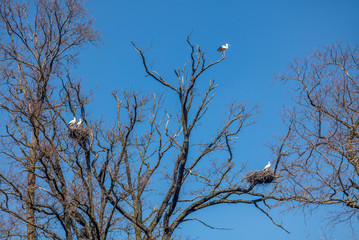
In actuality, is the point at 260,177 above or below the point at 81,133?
below

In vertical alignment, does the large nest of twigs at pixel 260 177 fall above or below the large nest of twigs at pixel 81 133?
below

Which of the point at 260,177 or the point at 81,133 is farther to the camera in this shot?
the point at 260,177

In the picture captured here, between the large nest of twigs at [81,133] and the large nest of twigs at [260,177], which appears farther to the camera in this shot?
the large nest of twigs at [260,177]

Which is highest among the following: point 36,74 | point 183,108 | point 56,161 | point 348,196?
point 36,74

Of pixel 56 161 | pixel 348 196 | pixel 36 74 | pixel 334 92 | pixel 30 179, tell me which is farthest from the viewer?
pixel 36 74

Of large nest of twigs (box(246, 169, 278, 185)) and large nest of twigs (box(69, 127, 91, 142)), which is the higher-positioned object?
large nest of twigs (box(69, 127, 91, 142))

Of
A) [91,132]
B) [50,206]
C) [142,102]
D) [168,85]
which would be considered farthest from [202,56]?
[50,206]

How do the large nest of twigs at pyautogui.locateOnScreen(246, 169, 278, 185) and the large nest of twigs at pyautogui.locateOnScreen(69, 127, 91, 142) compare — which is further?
the large nest of twigs at pyautogui.locateOnScreen(246, 169, 278, 185)

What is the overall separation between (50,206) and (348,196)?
650 cm

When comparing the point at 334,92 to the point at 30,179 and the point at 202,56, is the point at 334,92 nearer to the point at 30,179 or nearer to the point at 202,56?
the point at 202,56

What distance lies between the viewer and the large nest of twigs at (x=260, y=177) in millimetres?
12859

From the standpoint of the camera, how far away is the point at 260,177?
12859 millimetres

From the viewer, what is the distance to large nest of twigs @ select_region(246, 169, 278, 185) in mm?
12859

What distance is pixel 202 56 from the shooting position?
11852 mm
